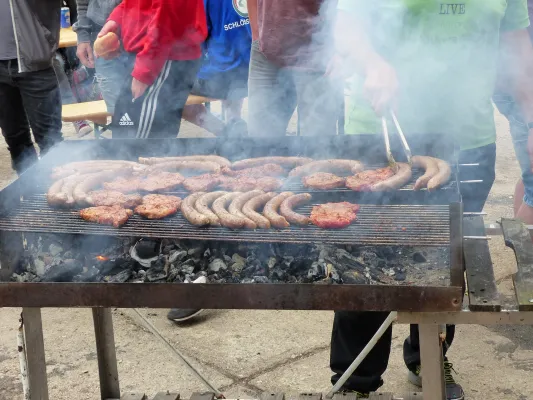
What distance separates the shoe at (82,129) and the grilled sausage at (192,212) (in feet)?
19.9

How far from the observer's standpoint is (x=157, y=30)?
4.89 m

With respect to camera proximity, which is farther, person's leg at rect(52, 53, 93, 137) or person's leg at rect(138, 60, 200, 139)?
person's leg at rect(52, 53, 93, 137)

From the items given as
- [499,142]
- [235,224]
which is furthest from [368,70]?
[499,142]

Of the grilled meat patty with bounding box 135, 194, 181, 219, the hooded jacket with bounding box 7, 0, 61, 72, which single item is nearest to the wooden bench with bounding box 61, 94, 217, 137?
the hooded jacket with bounding box 7, 0, 61, 72

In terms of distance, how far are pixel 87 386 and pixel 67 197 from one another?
4.58 feet

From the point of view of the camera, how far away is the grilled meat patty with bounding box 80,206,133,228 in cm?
285

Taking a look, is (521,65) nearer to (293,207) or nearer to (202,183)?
(293,207)

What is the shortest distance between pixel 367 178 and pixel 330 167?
10.3 inches

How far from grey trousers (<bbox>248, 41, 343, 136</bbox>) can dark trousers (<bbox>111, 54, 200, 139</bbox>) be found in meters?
0.54

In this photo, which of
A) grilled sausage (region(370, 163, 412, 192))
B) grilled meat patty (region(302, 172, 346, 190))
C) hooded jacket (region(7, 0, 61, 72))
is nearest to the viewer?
grilled sausage (region(370, 163, 412, 192))

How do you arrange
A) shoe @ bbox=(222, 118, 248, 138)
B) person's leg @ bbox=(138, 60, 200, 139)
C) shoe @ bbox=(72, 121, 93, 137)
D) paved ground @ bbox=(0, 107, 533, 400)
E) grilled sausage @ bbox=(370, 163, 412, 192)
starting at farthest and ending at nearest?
shoe @ bbox=(72, 121, 93, 137) → shoe @ bbox=(222, 118, 248, 138) → person's leg @ bbox=(138, 60, 200, 139) → paved ground @ bbox=(0, 107, 533, 400) → grilled sausage @ bbox=(370, 163, 412, 192)

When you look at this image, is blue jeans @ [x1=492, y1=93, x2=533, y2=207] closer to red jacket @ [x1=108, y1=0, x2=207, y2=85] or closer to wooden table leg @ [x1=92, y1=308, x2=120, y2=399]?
red jacket @ [x1=108, y1=0, x2=207, y2=85]

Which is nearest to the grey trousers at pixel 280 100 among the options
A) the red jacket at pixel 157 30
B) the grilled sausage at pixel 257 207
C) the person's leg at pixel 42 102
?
the red jacket at pixel 157 30

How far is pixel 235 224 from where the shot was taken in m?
2.75
